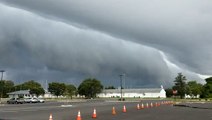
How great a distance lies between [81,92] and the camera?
17612cm

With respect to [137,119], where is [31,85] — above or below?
above

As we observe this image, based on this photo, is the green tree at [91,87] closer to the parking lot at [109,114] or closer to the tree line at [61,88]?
the tree line at [61,88]

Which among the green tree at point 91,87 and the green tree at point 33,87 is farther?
the green tree at point 33,87

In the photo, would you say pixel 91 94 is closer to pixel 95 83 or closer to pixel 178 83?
pixel 95 83

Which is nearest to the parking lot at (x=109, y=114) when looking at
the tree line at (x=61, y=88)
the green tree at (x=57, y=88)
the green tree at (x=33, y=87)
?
the tree line at (x=61, y=88)

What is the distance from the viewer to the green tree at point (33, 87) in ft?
578

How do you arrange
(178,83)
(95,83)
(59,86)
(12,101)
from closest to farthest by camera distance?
1. (12,101)
2. (95,83)
3. (59,86)
4. (178,83)

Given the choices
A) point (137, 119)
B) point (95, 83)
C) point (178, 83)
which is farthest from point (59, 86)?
point (137, 119)

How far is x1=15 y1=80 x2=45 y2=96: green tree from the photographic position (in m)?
176

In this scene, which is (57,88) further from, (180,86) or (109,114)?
(109,114)

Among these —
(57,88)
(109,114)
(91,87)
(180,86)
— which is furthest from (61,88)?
(109,114)

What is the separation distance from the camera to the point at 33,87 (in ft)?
590

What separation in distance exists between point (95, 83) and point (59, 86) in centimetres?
2234

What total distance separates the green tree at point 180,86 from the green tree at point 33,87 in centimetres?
7204
